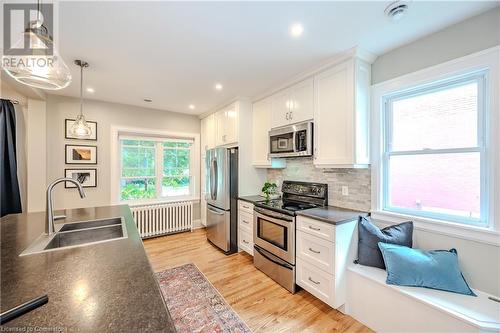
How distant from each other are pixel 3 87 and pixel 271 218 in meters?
4.04

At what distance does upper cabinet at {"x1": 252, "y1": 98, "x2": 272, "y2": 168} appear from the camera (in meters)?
3.21

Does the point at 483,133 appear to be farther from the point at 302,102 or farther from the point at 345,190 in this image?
the point at 302,102

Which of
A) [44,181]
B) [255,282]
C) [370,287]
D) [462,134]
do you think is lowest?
[255,282]

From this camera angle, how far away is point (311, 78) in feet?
8.23

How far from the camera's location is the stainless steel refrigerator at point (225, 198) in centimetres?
332

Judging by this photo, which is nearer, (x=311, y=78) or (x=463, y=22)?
(x=463, y=22)

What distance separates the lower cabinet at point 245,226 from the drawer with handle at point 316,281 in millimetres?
983

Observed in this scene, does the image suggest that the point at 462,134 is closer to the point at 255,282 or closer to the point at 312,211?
the point at 312,211

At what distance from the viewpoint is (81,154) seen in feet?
11.4

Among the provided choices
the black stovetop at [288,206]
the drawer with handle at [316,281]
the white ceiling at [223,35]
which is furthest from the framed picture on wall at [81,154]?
the drawer with handle at [316,281]

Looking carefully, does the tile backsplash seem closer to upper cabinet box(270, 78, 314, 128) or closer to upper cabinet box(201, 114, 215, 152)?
upper cabinet box(270, 78, 314, 128)

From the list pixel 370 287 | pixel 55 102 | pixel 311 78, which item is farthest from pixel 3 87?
pixel 370 287

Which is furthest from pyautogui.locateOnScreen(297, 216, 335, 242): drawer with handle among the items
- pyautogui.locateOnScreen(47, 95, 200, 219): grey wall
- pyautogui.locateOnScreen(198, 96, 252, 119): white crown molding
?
pyautogui.locateOnScreen(47, 95, 200, 219): grey wall

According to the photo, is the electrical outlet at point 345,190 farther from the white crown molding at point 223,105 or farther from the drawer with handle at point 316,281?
the white crown molding at point 223,105
